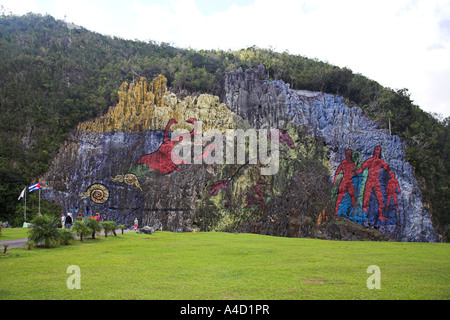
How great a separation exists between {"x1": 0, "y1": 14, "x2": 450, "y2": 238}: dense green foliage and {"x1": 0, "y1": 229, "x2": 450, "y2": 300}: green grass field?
24.2 metres

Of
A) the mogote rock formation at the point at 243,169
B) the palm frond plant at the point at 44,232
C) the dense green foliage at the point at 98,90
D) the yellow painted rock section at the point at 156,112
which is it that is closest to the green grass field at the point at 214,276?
the palm frond plant at the point at 44,232

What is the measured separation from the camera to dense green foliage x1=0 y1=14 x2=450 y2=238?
113 feet

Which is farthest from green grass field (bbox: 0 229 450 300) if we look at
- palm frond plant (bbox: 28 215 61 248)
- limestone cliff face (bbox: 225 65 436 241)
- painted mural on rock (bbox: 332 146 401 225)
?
limestone cliff face (bbox: 225 65 436 241)

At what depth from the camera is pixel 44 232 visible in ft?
44.8

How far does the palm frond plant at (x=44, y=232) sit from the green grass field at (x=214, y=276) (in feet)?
1.81

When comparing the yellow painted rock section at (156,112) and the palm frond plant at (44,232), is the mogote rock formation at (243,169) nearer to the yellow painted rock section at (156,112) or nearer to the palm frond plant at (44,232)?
the yellow painted rock section at (156,112)

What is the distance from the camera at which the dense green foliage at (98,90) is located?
3447 centimetres

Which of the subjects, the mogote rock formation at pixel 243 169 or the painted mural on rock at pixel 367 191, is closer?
the mogote rock formation at pixel 243 169

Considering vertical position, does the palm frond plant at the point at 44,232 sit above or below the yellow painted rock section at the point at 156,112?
below

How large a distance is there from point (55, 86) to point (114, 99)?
319 inches

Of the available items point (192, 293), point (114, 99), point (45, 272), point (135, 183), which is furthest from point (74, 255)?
point (114, 99)

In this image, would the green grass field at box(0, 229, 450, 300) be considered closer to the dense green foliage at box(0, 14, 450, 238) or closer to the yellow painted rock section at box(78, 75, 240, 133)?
the yellow painted rock section at box(78, 75, 240, 133)

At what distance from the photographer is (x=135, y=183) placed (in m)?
34.2
